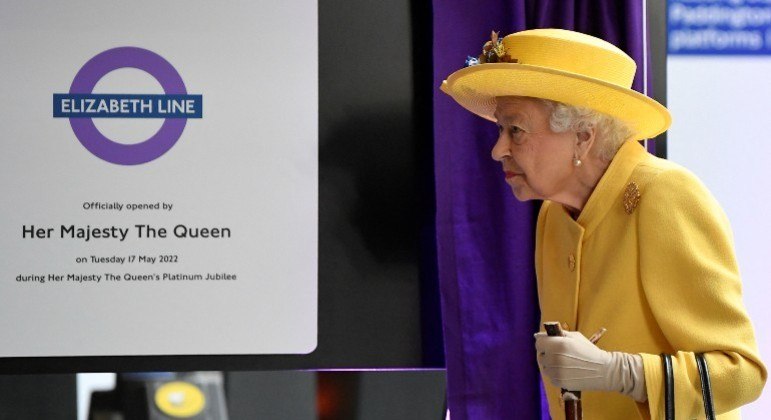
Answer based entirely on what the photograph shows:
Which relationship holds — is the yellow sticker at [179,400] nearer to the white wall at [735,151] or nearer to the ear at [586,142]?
the ear at [586,142]

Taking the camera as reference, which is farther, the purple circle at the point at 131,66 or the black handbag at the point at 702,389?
the purple circle at the point at 131,66

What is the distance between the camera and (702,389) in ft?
5.81

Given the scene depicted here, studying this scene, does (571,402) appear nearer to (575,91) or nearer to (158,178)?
(575,91)

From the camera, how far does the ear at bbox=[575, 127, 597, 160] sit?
204 cm

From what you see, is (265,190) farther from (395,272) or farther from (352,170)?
(395,272)

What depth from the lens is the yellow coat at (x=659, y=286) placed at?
5.86 ft

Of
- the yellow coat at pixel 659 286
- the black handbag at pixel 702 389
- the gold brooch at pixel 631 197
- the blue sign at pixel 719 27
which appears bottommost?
the black handbag at pixel 702 389

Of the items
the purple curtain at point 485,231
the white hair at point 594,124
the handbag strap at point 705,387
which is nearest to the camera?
the handbag strap at point 705,387

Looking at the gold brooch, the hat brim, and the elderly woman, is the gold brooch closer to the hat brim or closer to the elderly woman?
the elderly woman

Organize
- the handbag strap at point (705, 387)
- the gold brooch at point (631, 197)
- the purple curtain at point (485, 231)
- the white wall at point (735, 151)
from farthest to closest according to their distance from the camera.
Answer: the white wall at point (735, 151)
the purple curtain at point (485, 231)
the gold brooch at point (631, 197)
the handbag strap at point (705, 387)

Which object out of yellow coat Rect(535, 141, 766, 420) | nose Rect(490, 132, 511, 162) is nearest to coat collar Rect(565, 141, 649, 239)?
yellow coat Rect(535, 141, 766, 420)

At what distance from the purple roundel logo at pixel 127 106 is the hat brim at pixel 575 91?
3.87 feet

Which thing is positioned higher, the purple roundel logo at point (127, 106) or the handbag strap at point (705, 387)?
the purple roundel logo at point (127, 106)

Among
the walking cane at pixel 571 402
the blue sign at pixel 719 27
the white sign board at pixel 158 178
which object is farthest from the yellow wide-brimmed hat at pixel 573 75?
the blue sign at pixel 719 27
